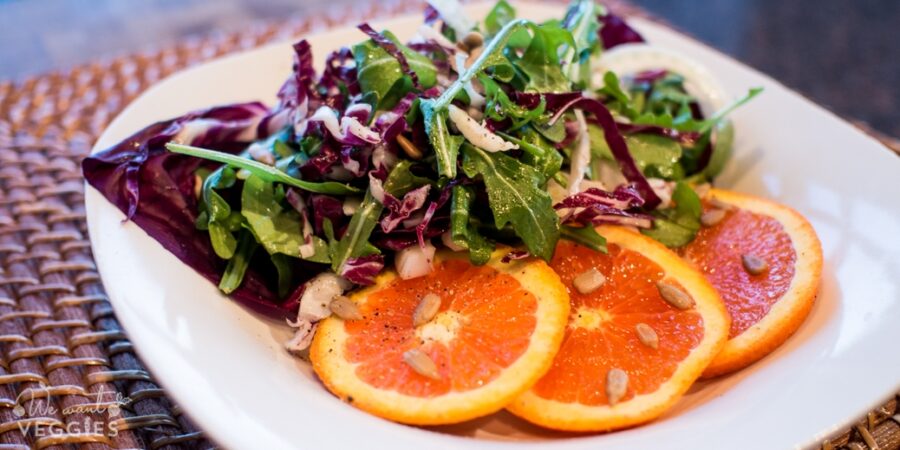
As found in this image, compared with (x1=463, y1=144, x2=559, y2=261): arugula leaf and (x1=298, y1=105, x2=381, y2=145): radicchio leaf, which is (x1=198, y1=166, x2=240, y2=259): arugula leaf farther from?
(x1=463, y1=144, x2=559, y2=261): arugula leaf

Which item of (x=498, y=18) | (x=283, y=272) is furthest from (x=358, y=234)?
(x=498, y=18)

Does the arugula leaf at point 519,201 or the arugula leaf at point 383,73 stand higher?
the arugula leaf at point 383,73

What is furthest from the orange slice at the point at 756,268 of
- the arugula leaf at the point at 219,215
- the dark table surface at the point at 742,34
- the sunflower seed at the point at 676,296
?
the dark table surface at the point at 742,34

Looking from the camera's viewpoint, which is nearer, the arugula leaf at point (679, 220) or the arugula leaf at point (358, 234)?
the arugula leaf at point (358, 234)

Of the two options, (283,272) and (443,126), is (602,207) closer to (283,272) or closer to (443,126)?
(443,126)

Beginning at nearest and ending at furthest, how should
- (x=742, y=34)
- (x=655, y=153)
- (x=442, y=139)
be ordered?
(x=442, y=139) → (x=655, y=153) → (x=742, y=34)

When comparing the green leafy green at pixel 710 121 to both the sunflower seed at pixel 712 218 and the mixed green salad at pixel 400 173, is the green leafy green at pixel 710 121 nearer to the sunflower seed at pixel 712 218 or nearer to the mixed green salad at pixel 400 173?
the mixed green salad at pixel 400 173

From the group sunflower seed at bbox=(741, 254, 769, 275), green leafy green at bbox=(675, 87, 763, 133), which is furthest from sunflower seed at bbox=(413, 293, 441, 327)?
green leafy green at bbox=(675, 87, 763, 133)
